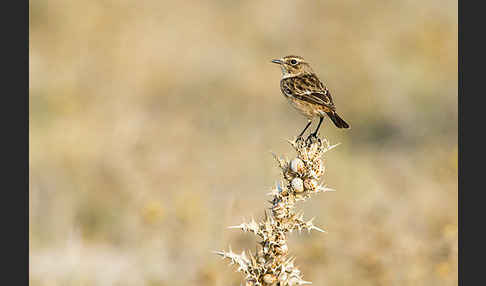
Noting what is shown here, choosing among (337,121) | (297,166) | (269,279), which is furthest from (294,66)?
(269,279)

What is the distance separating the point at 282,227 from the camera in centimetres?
286

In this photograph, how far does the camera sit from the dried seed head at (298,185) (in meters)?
2.87

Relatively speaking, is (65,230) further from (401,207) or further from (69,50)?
(69,50)

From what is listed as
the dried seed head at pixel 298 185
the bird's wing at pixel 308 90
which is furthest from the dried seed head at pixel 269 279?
the bird's wing at pixel 308 90

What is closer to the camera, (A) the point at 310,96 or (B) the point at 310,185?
(B) the point at 310,185

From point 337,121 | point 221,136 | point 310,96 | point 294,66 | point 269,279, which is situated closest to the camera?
point 269,279

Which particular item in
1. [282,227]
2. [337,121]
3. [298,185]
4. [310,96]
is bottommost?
[282,227]

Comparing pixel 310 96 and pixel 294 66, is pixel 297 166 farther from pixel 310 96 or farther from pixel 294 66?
pixel 294 66

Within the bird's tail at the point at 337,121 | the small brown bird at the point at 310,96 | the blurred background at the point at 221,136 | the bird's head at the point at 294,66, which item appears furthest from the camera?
the blurred background at the point at 221,136

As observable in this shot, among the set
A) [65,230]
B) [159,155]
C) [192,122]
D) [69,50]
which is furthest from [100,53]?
[65,230]

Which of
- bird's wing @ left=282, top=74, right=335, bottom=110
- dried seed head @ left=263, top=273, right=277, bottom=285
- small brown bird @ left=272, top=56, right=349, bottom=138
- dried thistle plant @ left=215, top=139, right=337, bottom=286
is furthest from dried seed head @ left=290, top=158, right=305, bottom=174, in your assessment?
bird's wing @ left=282, top=74, right=335, bottom=110

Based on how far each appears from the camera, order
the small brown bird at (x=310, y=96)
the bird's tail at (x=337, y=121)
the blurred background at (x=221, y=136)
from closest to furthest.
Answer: the bird's tail at (x=337, y=121), the small brown bird at (x=310, y=96), the blurred background at (x=221, y=136)

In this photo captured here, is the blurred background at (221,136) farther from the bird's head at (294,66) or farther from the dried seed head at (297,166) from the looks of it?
the dried seed head at (297,166)

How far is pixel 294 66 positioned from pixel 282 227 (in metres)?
2.86
